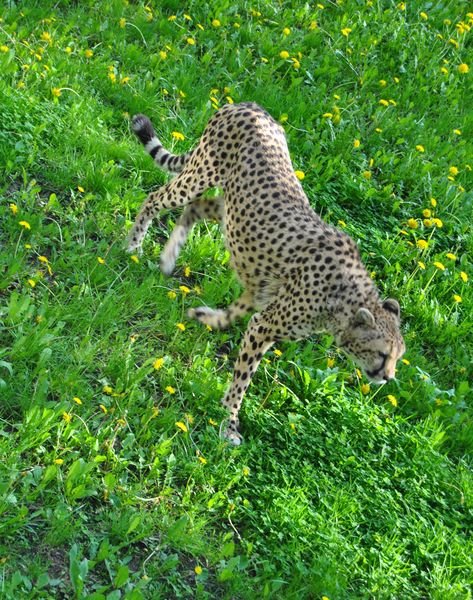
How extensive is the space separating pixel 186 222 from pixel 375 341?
157 cm

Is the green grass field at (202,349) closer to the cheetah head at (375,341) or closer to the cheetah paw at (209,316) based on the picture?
the cheetah paw at (209,316)

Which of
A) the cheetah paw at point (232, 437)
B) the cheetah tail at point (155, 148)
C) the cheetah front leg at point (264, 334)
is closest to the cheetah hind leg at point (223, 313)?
the cheetah front leg at point (264, 334)

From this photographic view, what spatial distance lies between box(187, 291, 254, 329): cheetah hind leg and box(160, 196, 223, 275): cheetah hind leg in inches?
15.2

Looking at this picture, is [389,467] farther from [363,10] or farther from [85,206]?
[363,10]

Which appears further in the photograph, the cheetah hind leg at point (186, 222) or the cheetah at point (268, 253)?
the cheetah hind leg at point (186, 222)

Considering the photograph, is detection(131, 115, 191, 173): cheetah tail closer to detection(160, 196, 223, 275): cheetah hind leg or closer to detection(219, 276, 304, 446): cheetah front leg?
detection(160, 196, 223, 275): cheetah hind leg

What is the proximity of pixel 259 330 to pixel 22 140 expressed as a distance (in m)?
2.10

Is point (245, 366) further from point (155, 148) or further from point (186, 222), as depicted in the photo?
point (155, 148)

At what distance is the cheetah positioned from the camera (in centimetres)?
528

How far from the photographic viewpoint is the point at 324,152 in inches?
304

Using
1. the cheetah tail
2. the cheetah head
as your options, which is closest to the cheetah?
the cheetah head

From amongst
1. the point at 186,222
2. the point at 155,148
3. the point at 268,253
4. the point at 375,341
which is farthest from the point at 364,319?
the point at 155,148

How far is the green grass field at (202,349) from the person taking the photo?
15.0ft

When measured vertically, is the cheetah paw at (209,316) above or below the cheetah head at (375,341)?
below
